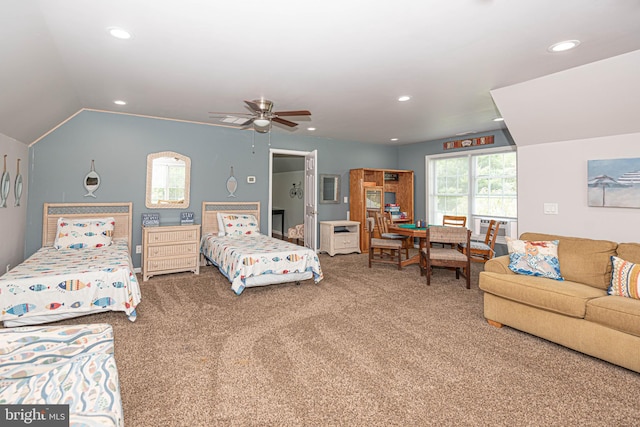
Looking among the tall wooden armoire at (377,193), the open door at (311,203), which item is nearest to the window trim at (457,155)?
the tall wooden armoire at (377,193)

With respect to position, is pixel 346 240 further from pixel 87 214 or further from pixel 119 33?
pixel 119 33

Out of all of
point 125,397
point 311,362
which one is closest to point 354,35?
point 311,362

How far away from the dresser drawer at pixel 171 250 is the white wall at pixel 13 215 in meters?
1.50

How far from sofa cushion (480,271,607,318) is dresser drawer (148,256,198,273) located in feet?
13.2

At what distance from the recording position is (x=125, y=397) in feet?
6.53

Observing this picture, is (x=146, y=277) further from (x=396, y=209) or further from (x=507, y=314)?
(x=396, y=209)

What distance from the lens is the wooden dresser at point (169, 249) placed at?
15.3 ft

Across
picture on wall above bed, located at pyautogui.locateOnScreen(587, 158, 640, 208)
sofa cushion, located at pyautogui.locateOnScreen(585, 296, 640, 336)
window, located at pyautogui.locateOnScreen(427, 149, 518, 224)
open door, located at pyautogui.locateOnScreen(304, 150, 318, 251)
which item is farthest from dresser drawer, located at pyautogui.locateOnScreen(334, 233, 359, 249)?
sofa cushion, located at pyautogui.locateOnScreen(585, 296, 640, 336)

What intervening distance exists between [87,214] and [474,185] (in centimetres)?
697

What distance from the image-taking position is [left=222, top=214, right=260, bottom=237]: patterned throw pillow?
5410 millimetres

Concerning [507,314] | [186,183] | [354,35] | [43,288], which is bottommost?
[507,314]

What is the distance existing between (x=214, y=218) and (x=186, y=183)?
30.2 inches

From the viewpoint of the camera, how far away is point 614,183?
3.35m

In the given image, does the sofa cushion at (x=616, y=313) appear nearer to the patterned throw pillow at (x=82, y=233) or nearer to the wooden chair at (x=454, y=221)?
the wooden chair at (x=454, y=221)
